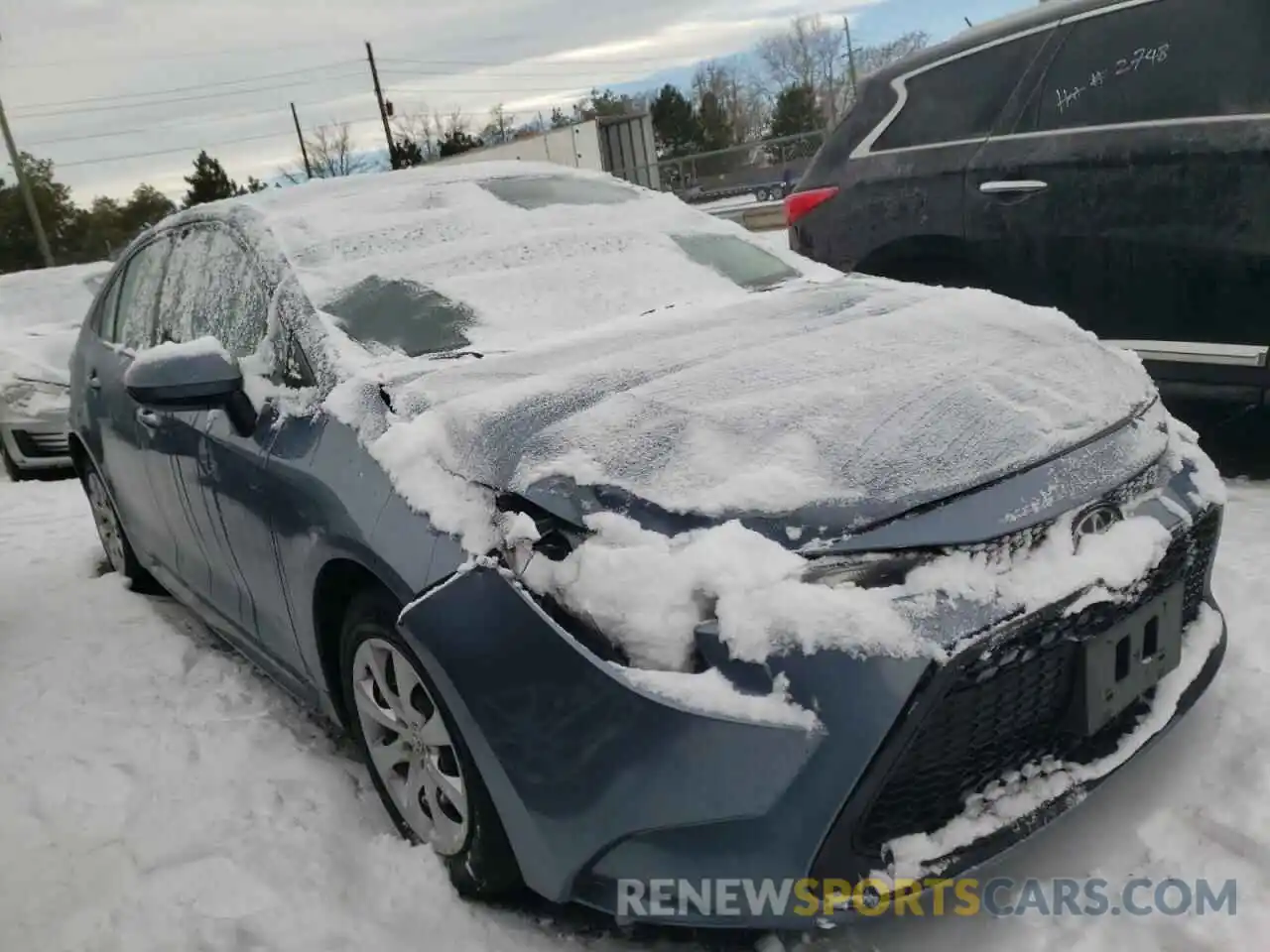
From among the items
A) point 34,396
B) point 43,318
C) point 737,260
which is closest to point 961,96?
point 737,260

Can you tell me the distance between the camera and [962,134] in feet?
13.8

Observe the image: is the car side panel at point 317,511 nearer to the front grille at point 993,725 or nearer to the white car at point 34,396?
the front grille at point 993,725

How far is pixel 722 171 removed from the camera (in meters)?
28.6

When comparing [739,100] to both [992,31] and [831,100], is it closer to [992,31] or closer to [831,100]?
[831,100]

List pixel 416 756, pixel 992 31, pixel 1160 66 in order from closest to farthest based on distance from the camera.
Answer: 1. pixel 416 756
2. pixel 1160 66
3. pixel 992 31

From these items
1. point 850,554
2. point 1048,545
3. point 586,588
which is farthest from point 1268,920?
point 586,588

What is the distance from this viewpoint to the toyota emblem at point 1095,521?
6.15 feet

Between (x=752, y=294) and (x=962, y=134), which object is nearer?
(x=752, y=294)

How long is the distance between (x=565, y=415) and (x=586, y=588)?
0.44 m

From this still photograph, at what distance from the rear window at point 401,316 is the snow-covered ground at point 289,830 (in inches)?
45.0

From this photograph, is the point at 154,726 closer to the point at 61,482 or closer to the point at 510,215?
the point at 510,215

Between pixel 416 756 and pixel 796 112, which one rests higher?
pixel 796 112

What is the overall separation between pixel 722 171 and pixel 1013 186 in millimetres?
25640

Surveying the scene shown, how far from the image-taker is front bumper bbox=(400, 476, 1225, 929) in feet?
5.29
